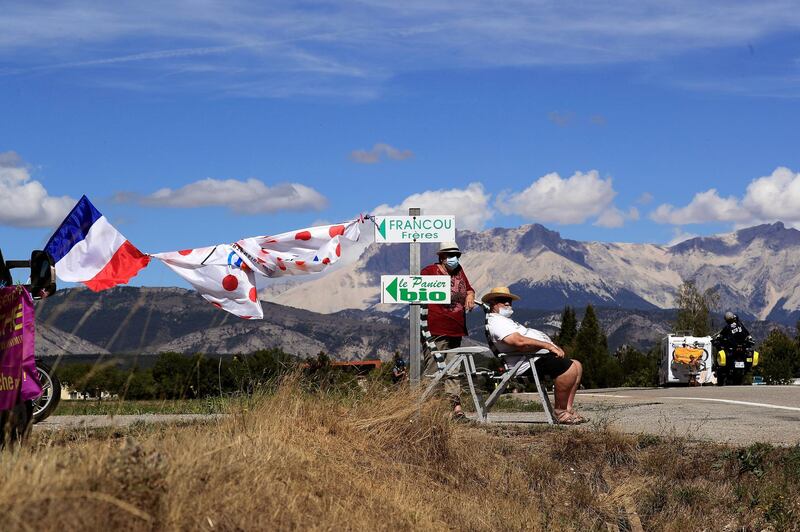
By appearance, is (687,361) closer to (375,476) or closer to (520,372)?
(520,372)

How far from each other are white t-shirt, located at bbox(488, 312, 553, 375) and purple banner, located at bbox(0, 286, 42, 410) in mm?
6676

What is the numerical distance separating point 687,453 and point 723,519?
1.08 m

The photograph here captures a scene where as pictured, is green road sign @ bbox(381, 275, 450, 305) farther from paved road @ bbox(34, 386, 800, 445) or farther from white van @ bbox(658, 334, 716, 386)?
white van @ bbox(658, 334, 716, 386)

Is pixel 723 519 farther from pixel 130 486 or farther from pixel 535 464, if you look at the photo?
pixel 130 486

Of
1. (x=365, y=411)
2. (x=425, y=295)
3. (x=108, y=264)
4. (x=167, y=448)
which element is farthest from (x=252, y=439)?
(x=108, y=264)

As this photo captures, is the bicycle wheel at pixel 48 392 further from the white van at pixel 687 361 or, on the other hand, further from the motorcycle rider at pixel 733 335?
the white van at pixel 687 361

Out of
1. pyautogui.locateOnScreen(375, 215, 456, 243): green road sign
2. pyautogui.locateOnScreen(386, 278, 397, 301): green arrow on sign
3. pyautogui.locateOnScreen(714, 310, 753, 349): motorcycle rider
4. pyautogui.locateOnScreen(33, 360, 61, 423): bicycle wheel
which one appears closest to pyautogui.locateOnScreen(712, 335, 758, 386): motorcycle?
pyautogui.locateOnScreen(714, 310, 753, 349): motorcycle rider

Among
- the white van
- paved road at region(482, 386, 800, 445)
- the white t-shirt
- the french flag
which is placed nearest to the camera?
paved road at region(482, 386, 800, 445)

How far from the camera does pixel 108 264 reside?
13.2 metres

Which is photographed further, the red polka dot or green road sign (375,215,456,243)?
the red polka dot

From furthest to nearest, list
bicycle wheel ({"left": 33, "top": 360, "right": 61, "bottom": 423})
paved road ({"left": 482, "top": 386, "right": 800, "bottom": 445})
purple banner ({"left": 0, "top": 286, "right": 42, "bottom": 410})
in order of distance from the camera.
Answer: paved road ({"left": 482, "top": 386, "right": 800, "bottom": 445}) → bicycle wheel ({"left": 33, "top": 360, "right": 61, "bottom": 423}) → purple banner ({"left": 0, "top": 286, "right": 42, "bottom": 410})

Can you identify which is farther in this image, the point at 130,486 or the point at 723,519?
the point at 723,519

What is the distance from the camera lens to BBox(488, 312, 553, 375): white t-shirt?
1301cm

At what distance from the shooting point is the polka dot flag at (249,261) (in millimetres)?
13922
